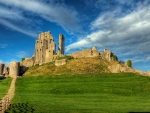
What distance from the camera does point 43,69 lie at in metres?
80.1

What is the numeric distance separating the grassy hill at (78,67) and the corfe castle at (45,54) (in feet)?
11.8

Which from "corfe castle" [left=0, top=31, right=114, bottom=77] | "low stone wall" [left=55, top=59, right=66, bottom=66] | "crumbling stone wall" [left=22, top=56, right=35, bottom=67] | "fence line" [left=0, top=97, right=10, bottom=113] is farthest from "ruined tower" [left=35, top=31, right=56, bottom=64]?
"fence line" [left=0, top=97, right=10, bottom=113]

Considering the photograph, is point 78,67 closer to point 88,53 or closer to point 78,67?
point 78,67

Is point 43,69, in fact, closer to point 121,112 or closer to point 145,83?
point 145,83

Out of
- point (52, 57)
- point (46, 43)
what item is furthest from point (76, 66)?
point (46, 43)

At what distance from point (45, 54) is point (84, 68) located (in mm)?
32470

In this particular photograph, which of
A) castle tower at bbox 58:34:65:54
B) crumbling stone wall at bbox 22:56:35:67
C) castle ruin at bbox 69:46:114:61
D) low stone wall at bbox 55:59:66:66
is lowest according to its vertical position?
low stone wall at bbox 55:59:66:66

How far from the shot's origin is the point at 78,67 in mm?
76312

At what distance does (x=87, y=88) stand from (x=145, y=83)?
14.9 m

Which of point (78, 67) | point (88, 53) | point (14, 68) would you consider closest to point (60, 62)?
point (78, 67)

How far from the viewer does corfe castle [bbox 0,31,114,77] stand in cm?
8208

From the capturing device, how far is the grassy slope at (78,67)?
7360cm

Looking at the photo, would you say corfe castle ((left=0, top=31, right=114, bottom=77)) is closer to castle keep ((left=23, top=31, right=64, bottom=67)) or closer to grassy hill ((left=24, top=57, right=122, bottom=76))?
castle keep ((left=23, top=31, right=64, bottom=67))

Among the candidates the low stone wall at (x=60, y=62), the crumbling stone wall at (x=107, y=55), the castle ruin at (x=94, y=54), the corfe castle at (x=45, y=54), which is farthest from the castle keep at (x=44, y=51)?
the crumbling stone wall at (x=107, y=55)
